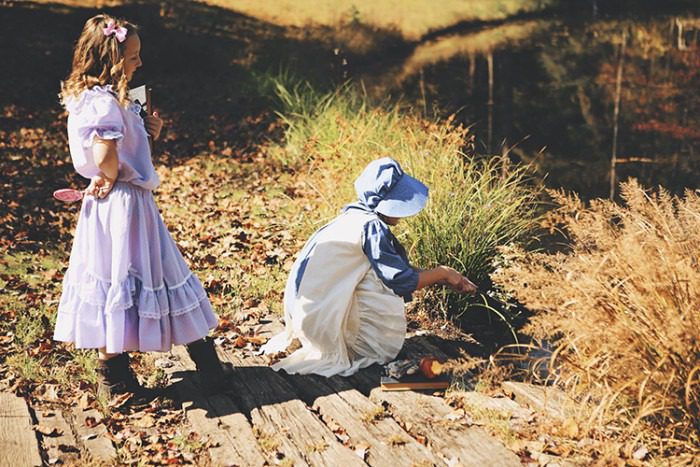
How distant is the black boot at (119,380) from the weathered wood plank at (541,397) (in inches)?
70.5

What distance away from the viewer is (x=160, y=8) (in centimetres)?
1653

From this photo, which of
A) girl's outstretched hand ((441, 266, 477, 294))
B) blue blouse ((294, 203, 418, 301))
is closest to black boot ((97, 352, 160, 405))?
blue blouse ((294, 203, 418, 301))

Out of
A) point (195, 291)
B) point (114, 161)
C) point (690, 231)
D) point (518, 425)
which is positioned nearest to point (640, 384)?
point (518, 425)

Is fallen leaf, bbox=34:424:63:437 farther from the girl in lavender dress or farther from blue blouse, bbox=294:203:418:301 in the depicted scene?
blue blouse, bbox=294:203:418:301

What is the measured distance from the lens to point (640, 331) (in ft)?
11.2

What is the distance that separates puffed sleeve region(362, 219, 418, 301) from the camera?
4363 millimetres

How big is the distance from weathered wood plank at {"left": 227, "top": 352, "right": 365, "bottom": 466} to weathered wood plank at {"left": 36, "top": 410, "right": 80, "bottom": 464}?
31.6 inches

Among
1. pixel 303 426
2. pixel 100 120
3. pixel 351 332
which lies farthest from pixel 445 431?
pixel 100 120

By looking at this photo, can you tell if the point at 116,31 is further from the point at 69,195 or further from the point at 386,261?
the point at 386,261

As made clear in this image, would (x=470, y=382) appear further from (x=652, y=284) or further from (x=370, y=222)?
(x=652, y=284)

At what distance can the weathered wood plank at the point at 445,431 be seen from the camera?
3547 millimetres

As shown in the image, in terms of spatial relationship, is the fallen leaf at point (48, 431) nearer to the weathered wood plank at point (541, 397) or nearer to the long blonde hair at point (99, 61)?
the long blonde hair at point (99, 61)

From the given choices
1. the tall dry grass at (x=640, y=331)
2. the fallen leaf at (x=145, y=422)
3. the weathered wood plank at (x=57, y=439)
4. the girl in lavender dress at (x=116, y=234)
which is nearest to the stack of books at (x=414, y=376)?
the tall dry grass at (x=640, y=331)

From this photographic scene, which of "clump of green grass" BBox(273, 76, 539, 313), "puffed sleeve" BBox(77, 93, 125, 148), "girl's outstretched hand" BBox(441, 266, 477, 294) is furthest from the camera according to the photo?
"clump of green grass" BBox(273, 76, 539, 313)
